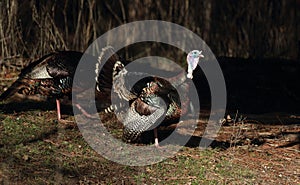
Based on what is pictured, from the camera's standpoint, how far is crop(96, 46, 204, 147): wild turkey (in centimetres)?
570

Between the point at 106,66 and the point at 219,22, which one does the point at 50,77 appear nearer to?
the point at 106,66

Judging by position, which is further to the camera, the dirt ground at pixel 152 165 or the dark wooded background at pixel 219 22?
the dark wooded background at pixel 219 22

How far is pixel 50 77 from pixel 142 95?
4.20 ft

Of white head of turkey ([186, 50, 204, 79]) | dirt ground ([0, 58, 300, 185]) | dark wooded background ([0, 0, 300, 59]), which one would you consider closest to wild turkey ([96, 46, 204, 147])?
white head of turkey ([186, 50, 204, 79])

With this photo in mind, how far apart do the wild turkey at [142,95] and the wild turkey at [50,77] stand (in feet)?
1.42

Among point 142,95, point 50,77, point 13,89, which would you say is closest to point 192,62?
point 142,95

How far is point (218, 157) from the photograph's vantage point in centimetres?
564

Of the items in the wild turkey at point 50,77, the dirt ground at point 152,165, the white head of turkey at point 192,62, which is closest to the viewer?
the dirt ground at point 152,165

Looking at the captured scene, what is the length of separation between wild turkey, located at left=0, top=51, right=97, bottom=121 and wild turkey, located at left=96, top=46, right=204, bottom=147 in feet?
1.42

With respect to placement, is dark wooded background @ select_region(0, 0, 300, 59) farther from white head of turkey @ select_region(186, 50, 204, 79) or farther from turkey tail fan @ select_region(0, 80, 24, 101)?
white head of turkey @ select_region(186, 50, 204, 79)

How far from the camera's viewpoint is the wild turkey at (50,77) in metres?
6.56

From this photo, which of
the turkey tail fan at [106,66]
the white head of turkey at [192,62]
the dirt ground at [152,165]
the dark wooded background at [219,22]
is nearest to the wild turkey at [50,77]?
the dirt ground at [152,165]

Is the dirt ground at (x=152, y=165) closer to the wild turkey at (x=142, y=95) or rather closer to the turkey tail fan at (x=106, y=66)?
the wild turkey at (x=142, y=95)

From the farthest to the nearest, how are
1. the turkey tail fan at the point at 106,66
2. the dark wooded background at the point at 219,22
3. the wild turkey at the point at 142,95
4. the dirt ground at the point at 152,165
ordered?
the dark wooded background at the point at 219,22, the turkey tail fan at the point at 106,66, the wild turkey at the point at 142,95, the dirt ground at the point at 152,165
